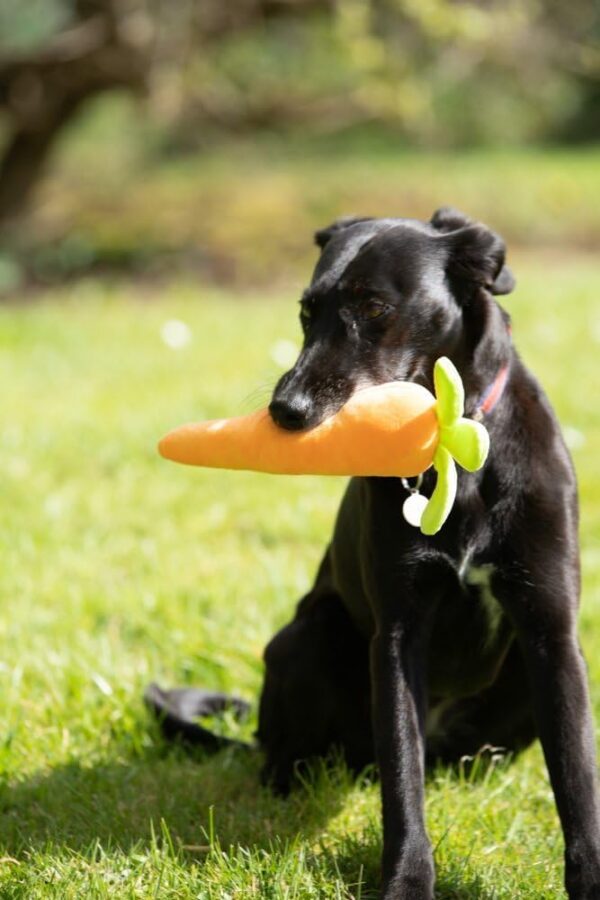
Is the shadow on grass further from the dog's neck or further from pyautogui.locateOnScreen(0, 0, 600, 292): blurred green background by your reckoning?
pyautogui.locateOnScreen(0, 0, 600, 292): blurred green background

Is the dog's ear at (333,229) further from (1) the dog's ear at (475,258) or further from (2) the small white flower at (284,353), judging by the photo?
(2) the small white flower at (284,353)

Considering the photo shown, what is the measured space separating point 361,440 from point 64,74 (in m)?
8.49

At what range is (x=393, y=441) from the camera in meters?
2.30

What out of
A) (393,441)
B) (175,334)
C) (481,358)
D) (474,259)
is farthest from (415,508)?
(175,334)

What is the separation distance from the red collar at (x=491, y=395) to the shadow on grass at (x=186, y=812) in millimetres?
951

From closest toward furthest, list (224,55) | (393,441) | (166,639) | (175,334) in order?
1. (393,441)
2. (166,639)
3. (175,334)
4. (224,55)

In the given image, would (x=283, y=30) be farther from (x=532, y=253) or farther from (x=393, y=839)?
(x=393, y=839)

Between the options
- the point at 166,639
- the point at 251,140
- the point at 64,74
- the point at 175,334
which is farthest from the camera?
the point at 251,140

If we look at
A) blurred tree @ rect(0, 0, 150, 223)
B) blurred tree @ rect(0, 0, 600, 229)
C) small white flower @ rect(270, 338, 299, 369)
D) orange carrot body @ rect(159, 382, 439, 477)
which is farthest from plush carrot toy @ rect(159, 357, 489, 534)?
blurred tree @ rect(0, 0, 150, 223)

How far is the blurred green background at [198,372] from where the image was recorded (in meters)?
2.68

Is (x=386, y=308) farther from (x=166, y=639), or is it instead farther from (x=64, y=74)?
(x=64, y=74)

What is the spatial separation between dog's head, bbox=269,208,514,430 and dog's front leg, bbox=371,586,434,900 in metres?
0.47

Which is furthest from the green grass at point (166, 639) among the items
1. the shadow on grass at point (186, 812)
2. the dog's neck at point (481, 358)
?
the dog's neck at point (481, 358)

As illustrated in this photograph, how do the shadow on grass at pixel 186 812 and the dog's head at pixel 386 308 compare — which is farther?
the shadow on grass at pixel 186 812
